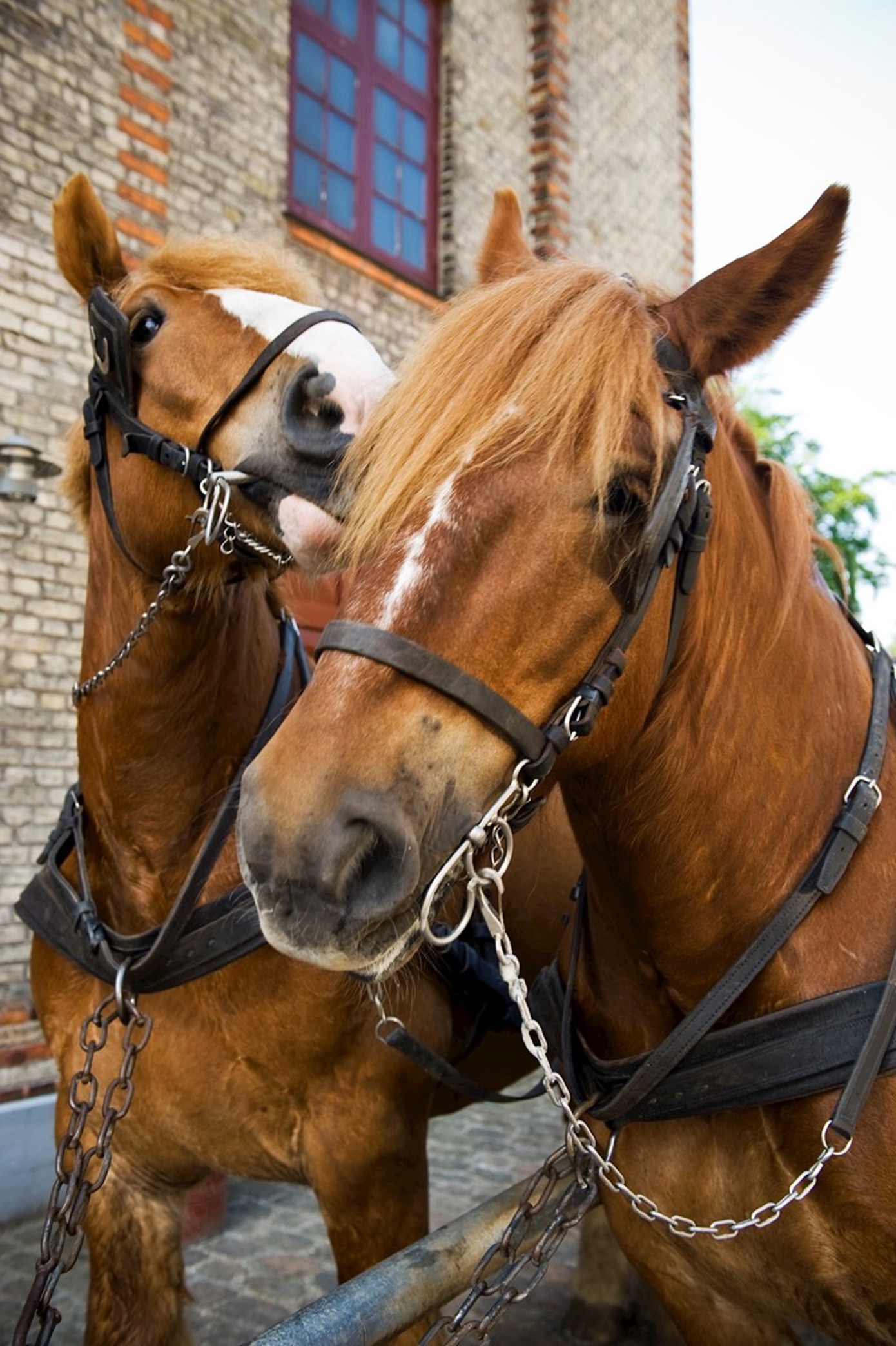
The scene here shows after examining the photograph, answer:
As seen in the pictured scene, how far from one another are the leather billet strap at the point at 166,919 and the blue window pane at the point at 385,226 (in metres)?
4.87

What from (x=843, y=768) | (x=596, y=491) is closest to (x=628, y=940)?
(x=843, y=768)

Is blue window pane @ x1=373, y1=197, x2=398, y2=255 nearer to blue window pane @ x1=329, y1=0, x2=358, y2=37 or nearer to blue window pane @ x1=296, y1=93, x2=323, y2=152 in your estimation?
blue window pane @ x1=296, y1=93, x2=323, y2=152

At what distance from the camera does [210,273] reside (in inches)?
85.0

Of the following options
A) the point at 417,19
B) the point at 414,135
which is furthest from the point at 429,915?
the point at 417,19

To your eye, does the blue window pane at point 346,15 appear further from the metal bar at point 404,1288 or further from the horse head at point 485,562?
the metal bar at point 404,1288

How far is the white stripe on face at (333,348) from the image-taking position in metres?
1.85

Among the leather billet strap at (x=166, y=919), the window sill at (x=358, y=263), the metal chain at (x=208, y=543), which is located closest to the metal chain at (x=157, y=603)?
the metal chain at (x=208, y=543)

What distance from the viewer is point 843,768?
1647 mm

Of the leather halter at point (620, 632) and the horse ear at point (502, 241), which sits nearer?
the leather halter at point (620, 632)

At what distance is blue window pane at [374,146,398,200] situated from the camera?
257 inches

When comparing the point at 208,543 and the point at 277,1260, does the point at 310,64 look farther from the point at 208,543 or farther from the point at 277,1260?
the point at 277,1260

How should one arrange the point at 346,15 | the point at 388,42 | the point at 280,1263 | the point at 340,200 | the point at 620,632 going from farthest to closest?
the point at 388,42 → the point at 346,15 → the point at 340,200 → the point at 280,1263 → the point at 620,632

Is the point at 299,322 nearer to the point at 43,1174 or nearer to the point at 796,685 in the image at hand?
the point at 796,685

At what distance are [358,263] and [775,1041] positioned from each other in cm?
561
